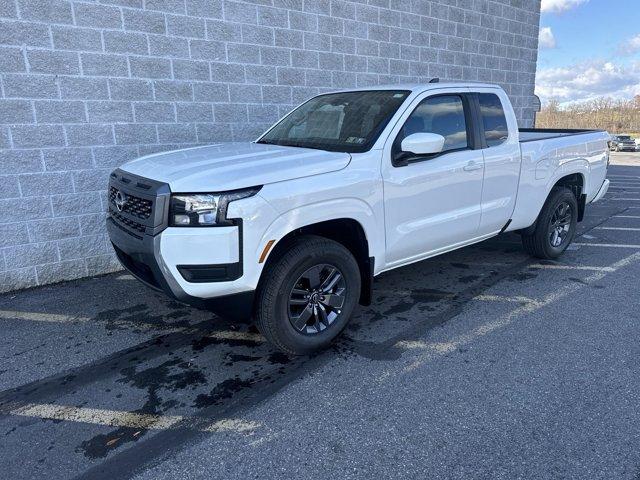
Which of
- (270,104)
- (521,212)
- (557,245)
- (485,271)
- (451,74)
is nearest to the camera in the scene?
(521,212)

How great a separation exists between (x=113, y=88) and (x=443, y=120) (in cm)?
352

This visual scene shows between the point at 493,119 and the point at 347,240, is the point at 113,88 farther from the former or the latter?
the point at 493,119

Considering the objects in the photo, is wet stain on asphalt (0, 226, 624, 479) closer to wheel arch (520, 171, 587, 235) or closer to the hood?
the hood

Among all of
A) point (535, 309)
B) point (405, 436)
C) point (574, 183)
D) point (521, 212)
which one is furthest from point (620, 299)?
point (405, 436)

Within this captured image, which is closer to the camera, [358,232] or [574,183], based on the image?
[358,232]

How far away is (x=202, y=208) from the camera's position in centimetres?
294

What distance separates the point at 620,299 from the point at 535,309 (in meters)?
0.94

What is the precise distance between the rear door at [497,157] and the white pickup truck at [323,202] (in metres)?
0.02

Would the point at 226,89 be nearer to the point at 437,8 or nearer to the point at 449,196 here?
the point at 449,196

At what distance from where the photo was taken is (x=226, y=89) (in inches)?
234

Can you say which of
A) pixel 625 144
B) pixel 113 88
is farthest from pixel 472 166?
pixel 625 144

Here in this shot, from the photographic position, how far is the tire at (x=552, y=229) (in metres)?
5.47

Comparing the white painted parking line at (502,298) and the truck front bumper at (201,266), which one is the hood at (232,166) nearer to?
the truck front bumper at (201,266)

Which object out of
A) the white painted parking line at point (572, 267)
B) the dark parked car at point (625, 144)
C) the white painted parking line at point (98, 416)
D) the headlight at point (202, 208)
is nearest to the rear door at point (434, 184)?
the headlight at point (202, 208)
